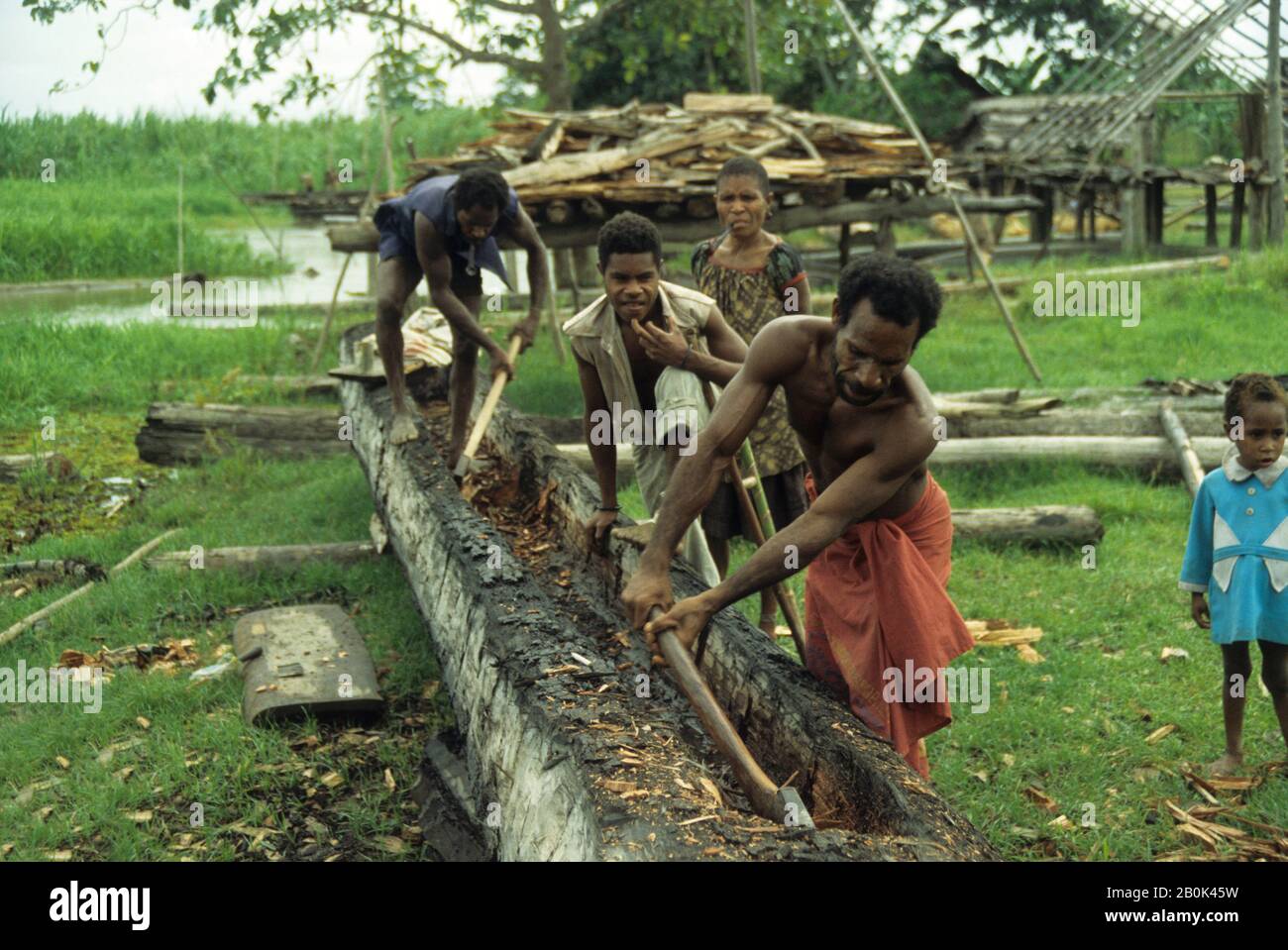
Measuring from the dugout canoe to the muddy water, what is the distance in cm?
491

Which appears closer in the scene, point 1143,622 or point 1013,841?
point 1013,841

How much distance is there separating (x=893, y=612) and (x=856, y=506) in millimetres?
414

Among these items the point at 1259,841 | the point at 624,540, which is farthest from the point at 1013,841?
the point at 624,540

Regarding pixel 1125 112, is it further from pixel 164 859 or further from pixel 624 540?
pixel 164 859

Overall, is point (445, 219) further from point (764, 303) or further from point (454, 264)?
point (764, 303)

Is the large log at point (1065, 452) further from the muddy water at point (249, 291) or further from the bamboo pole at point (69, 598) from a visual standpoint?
the muddy water at point (249, 291)

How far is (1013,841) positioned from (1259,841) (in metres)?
0.73

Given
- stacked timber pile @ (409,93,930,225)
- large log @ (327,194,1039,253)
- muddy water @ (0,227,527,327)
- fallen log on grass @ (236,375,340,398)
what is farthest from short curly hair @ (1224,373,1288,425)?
muddy water @ (0,227,527,327)

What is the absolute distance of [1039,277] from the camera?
13797 millimetres

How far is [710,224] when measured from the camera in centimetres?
1056

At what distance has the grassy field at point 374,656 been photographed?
445 cm

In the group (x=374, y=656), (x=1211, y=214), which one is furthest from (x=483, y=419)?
(x=1211, y=214)

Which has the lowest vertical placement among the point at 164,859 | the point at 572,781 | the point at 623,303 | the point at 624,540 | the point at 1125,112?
the point at 164,859

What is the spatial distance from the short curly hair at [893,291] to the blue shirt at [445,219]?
3.18 m
